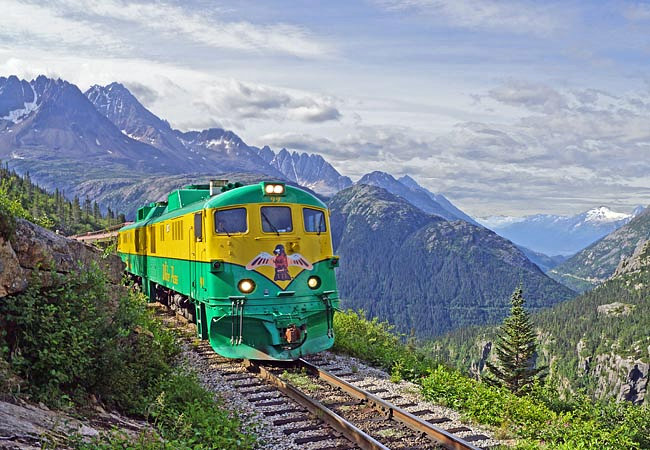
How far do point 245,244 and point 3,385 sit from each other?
24.2ft

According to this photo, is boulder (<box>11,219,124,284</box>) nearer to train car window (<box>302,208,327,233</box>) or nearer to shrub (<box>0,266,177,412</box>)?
shrub (<box>0,266,177,412</box>)

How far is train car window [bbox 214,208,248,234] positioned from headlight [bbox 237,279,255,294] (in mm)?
1297

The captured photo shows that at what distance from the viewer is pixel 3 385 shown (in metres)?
7.57

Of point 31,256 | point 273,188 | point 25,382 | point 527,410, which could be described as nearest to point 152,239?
point 273,188

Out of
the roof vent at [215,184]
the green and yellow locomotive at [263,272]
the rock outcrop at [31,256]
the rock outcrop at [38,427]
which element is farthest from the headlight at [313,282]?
the rock outcrop at [38,427]

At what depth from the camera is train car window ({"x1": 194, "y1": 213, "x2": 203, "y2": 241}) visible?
49.7 feet

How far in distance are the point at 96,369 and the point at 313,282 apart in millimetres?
6244

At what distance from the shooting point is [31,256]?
31.9 ft

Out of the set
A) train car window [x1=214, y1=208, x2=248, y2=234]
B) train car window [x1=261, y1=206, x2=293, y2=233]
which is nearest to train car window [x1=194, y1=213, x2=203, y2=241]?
train car window [x1=214, y1=208, x2=248, y2=234]

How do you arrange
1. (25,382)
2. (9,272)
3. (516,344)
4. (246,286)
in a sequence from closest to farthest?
(25,382) → (9,272) → (246,286) → (516,344)

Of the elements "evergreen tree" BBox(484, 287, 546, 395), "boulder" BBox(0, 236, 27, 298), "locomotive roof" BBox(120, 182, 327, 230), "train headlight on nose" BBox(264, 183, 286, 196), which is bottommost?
"evergreen tree" BBox(484, 287, 546, 395)

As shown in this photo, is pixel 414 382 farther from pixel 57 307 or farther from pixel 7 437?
pixel 7 437

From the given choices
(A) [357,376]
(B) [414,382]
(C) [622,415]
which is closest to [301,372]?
(A) [357,376]

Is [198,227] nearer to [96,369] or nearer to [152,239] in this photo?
[96,369]
